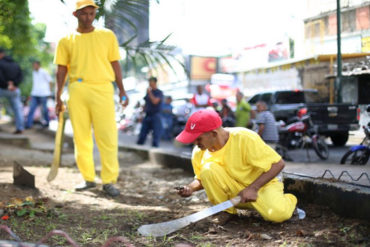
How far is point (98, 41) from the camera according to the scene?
4.87 m

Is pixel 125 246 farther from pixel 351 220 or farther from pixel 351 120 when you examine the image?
pixel 351 120

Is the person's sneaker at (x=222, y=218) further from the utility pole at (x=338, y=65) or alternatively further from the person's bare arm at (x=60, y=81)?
the person's bare arm at (x=60, y=81)

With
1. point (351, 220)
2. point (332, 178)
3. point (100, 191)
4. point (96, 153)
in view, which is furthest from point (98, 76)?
point (96, 153)

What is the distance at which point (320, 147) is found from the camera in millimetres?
8141

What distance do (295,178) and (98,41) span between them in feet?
7.78

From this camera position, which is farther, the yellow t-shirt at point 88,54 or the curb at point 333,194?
the yellow t-shirt at point 88,54

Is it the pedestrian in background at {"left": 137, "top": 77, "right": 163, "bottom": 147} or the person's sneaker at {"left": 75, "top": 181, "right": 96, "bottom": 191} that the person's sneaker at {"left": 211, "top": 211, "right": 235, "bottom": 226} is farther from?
the pedestrian in background at {"left": 137, "top": 77, "right": 163, "bottom": 147}

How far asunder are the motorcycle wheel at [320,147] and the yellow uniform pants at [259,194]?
473 centimetres

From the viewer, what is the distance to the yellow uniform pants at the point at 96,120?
4.84 metres

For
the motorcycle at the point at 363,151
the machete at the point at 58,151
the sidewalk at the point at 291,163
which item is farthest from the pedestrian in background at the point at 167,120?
the motorcycle at the point at 363,151

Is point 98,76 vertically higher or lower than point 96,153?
higher

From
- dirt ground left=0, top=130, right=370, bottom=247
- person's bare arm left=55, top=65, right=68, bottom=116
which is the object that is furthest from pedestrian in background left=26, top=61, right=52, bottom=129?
person's bare arm left=55, top=65, right=68, bottom=116


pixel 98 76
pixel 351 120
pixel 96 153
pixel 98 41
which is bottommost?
pixel 96 153

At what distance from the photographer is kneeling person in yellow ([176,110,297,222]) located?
3.21m
